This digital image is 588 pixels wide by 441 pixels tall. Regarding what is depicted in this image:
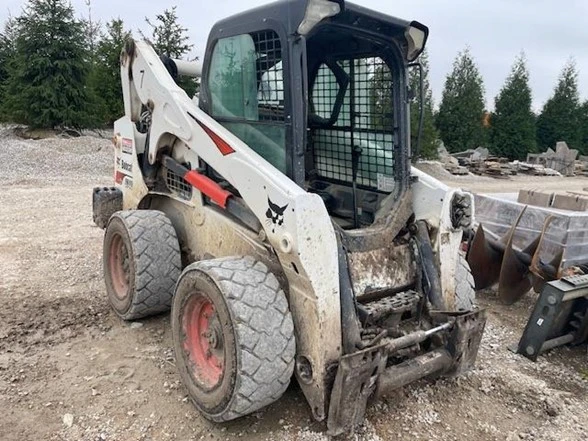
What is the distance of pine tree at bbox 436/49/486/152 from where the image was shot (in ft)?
80.1

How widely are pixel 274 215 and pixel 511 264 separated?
2889 millimetres

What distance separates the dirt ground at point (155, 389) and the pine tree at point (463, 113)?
2108 cm

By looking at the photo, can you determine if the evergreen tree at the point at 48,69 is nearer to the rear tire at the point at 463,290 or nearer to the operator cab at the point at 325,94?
the operator cab at the point at 325,94

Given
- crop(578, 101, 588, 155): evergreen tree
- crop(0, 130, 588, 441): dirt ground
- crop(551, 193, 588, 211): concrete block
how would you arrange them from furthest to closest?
1. crop(578, 101, 588, 155): evergreen tree
2. crop(551, 193, 588, 211): concrete block
3. crop(0, 130, 588, 441): dirt ground

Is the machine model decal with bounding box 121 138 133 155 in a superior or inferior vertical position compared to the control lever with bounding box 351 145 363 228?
Answer: superior

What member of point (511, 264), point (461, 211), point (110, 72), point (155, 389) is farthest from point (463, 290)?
point (110, 72)

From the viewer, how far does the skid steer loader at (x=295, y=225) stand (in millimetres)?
2646

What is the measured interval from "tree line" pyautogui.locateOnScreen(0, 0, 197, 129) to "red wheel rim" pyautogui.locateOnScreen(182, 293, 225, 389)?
1416cm

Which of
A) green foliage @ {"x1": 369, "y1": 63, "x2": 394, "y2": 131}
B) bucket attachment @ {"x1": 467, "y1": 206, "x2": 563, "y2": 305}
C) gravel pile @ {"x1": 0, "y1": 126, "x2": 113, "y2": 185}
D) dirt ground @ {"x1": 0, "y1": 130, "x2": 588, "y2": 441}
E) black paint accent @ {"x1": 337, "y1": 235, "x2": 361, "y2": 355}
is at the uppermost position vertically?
green foliage @ {"x1": 369, "y1": 63, "x2": 394, "y2": 131}

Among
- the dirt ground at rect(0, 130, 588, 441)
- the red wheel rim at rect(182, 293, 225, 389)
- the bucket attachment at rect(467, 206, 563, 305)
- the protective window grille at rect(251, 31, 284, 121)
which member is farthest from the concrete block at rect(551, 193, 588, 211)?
the red wheel rim at rect(182, 293, 225, 389)

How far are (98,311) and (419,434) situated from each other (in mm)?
2753

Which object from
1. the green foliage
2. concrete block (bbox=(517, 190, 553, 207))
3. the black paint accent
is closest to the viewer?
A: the black paint accent

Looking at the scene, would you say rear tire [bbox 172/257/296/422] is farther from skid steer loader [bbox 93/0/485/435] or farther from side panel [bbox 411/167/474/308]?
side panel [bbox 411/167/474/308]

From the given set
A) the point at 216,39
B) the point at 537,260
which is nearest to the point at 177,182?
the point at 216,39
